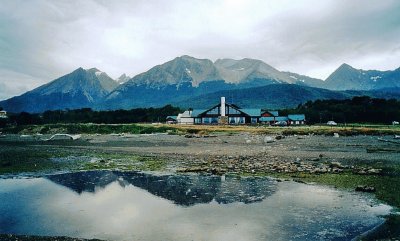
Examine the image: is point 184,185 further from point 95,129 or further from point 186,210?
point 95,129

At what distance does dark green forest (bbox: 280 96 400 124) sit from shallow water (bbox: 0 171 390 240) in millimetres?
108974

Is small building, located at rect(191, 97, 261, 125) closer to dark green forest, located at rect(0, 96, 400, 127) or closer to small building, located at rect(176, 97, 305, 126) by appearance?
small building, located at rect(176, 97, 305, 126)

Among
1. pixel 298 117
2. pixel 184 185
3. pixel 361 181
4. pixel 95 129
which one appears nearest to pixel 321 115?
pixel 298 117

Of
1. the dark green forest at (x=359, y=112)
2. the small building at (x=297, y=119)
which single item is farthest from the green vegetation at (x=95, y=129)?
the dark green forest at (x=359, y=112)

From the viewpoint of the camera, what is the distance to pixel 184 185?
22.9 m

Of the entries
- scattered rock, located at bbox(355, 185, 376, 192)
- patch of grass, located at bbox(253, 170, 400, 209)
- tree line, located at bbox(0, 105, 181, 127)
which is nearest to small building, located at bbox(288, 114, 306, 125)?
tree line, located at bbox(0, 105, 181, 127)

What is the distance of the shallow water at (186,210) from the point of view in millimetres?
13812

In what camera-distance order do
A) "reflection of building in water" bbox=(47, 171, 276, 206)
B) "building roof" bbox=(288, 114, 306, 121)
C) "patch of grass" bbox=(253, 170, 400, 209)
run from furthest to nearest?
"building roof" bbox=(288, 114, 306, 121) → "reflection of building in water" bbox=(47, 171, 276, 206) → "patch of grass" bbox=(253, 170, 400, 209)

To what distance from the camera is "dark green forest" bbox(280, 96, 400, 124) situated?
117m

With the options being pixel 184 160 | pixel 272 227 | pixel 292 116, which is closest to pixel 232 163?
pixel 184 160

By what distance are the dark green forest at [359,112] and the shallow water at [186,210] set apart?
108974 millimetres

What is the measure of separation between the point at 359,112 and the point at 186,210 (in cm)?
12108

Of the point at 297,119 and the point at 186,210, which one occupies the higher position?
the point at 297,119

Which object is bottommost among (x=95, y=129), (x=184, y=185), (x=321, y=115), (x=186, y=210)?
(x=186, y=210)
